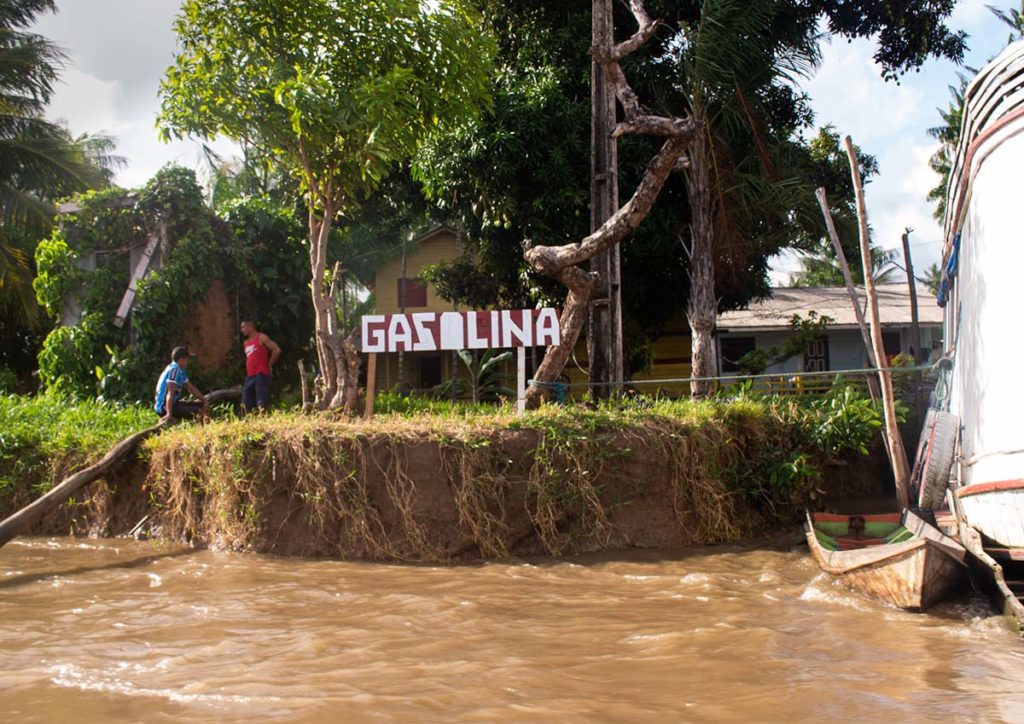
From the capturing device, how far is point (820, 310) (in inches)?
883

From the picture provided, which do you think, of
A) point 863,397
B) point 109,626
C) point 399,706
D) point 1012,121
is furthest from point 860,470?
point 109,626

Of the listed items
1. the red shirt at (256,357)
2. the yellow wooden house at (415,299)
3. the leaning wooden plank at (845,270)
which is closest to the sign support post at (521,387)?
the leaning wooden plank at (845,270)

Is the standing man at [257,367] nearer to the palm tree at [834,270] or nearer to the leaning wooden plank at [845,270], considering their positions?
the leaning wooden plank at [845,270]

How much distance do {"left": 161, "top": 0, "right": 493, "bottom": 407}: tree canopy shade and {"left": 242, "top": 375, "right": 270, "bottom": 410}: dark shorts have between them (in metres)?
1.12

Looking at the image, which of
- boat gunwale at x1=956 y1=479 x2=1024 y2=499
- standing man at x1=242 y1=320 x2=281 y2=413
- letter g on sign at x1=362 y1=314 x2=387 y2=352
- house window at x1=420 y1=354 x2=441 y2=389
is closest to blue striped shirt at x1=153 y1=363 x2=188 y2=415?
standing man at x1=242 y1=320 x2=281 y2=413

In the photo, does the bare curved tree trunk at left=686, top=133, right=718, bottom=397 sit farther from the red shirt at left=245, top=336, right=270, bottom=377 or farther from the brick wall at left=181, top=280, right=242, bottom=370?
the brick wall at left=181, top=280, right=242, bottom=370

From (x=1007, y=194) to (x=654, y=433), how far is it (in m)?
3.85

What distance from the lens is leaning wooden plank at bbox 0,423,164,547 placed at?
31.0 feet

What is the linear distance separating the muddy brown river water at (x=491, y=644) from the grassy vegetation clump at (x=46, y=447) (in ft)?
6.66

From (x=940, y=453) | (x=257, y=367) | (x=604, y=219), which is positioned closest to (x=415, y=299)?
(x=257, y=367)

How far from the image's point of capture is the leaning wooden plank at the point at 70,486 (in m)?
9.45

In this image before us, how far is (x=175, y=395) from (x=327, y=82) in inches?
171

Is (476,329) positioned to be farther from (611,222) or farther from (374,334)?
(611,222)

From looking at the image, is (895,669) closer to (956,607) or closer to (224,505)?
(956,607)
